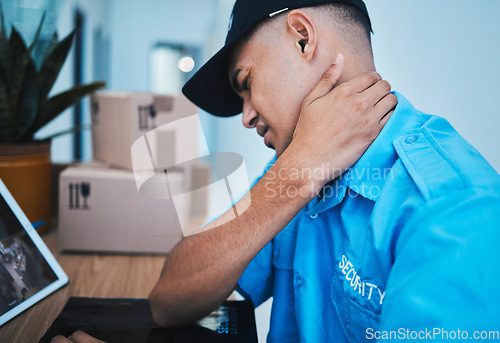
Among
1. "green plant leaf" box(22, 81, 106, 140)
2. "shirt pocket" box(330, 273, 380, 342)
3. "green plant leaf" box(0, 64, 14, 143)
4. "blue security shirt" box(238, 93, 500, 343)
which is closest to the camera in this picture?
"blue security shirt" box(238, 93, 500, 343)

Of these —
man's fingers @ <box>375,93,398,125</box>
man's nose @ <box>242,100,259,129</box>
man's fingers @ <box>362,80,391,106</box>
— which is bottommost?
man's nose @ <box>242,100,259,129</box>

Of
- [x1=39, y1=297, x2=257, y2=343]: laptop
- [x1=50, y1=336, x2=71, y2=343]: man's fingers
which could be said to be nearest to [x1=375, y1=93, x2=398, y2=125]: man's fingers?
[x1=39, y1=297, x2=257, y2=343]: laptop

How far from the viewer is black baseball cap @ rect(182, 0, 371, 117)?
729mm

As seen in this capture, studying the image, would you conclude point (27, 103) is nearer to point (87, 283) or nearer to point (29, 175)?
point (29, 175)

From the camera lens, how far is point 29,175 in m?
1.17

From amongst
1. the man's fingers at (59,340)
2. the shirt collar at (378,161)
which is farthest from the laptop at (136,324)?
the shirt collar at (378,161)

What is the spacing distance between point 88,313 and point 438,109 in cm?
91

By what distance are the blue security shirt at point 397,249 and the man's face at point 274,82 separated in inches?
6.5

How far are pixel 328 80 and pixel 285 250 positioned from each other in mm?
400

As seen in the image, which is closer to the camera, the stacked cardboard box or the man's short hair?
the man's short hair

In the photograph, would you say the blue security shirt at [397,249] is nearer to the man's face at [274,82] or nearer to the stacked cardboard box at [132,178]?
the man's face at [274,82]

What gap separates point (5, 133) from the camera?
1152mm

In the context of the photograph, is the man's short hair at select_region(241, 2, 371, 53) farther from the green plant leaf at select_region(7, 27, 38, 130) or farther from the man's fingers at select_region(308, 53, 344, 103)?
the green plant leaf at select_region(7, 27, 38, 130)

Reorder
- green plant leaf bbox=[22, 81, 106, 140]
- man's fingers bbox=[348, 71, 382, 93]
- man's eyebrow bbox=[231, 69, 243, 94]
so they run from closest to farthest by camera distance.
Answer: man's fingers bbox=[348, 71, 382, 93]
man's eyebrow bbox=[231, 69, 243, 94]
green plant leaf bbox=[22, 81, 106, 140]
